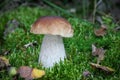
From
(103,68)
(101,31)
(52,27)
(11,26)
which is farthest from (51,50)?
(11,26)

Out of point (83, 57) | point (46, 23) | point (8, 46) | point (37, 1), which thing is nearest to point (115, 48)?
point (83, 57)

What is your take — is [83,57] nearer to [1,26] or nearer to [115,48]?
[115,48]

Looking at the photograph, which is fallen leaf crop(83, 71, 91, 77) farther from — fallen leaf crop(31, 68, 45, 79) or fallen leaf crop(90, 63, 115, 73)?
fallen leaf crop(31, 68, 45, 79)

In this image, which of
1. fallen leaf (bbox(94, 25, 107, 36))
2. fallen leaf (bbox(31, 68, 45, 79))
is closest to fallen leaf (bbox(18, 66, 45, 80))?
fallen leaf (bbox(31, 68, 45, 79))

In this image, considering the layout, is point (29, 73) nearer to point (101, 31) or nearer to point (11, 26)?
point (101, 31)

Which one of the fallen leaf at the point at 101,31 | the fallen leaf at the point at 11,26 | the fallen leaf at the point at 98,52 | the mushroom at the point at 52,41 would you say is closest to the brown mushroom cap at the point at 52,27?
the mushroom at the point at 52,41
